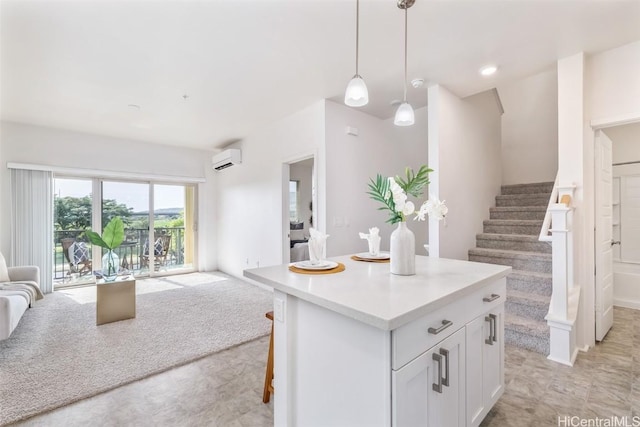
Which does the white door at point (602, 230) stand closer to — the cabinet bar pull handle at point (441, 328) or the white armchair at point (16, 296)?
the cabinet bar pull handle at point (441, 328)

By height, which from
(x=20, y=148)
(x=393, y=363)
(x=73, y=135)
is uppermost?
(x=73, y=135)

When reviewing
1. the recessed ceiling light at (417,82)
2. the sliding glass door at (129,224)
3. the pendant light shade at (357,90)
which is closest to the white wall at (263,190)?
the sliding glass door at (129,224)

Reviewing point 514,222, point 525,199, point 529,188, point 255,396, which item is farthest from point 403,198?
point 529,188

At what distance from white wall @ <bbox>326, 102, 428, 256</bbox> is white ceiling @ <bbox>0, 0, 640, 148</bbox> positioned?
0.40 meters

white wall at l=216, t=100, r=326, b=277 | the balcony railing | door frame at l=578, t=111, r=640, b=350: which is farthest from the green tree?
door frame at l=578, t=111, r=640, b=350

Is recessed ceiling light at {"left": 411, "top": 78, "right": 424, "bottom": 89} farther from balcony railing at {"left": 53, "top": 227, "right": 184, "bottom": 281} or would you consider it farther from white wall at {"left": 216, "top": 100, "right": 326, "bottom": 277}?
balcony railing at {"left": 53, "top": 227, "right": 184, "bottom": 281}

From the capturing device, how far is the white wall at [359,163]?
3.59 m

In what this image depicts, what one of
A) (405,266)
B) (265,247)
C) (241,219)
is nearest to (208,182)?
(241,219)

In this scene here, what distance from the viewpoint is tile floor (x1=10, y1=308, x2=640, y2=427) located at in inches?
67.9

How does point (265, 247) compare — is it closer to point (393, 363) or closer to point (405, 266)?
point (405, 266)

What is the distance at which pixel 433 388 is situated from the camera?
Answer: 1.15 meters

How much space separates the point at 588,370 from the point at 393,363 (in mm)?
2295

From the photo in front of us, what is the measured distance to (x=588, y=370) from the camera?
7.16 feet

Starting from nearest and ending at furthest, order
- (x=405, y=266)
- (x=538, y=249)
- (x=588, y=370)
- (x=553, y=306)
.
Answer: (x=405, y=266) < (x=588, y=370) < (x=553, y=306) < (x=538, y=249)
